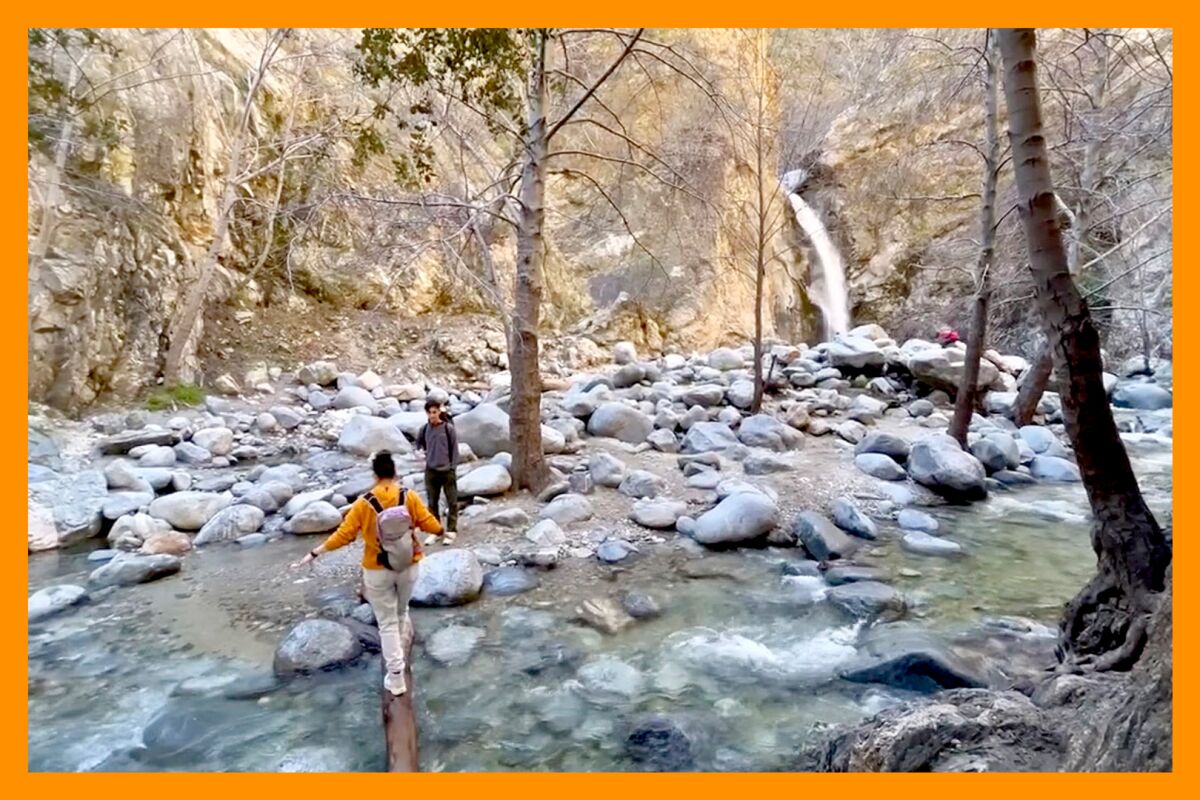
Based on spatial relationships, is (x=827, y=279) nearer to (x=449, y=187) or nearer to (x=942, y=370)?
(x=942, y=370)

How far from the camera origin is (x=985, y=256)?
27.4 feet

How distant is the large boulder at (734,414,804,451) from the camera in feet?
31.0

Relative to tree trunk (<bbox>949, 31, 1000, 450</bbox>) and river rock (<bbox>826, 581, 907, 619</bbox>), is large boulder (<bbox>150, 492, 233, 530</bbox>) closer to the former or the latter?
river rock (<bbox>826, 581, 907, 619</bbox>)

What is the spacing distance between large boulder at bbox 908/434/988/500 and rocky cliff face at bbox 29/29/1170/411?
3.11m

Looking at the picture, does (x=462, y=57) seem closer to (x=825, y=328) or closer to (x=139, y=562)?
(x=139, y=562)

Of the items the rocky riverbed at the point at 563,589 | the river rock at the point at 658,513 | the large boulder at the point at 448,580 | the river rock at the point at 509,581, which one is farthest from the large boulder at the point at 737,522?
the large boulder at the point at 448,580

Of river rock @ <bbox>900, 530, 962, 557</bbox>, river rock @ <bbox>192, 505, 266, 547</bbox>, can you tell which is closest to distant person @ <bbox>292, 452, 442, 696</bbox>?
river rock @ <bbox>192, 505, 266, 547</bbox>

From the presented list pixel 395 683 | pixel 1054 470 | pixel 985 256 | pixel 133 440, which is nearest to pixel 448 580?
pixel 395 683

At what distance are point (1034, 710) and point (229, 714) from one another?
401 centimetres

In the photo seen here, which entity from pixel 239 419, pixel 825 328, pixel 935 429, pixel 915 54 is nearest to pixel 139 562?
pixel 239 419

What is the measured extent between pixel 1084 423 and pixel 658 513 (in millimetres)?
3963

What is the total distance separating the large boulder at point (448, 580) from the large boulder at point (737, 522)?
2.18 meters

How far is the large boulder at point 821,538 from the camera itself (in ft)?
19.1

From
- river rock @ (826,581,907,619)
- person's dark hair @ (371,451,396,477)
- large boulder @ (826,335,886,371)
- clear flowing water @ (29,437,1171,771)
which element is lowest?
clear flowing water @ (29,437,1171,771)
